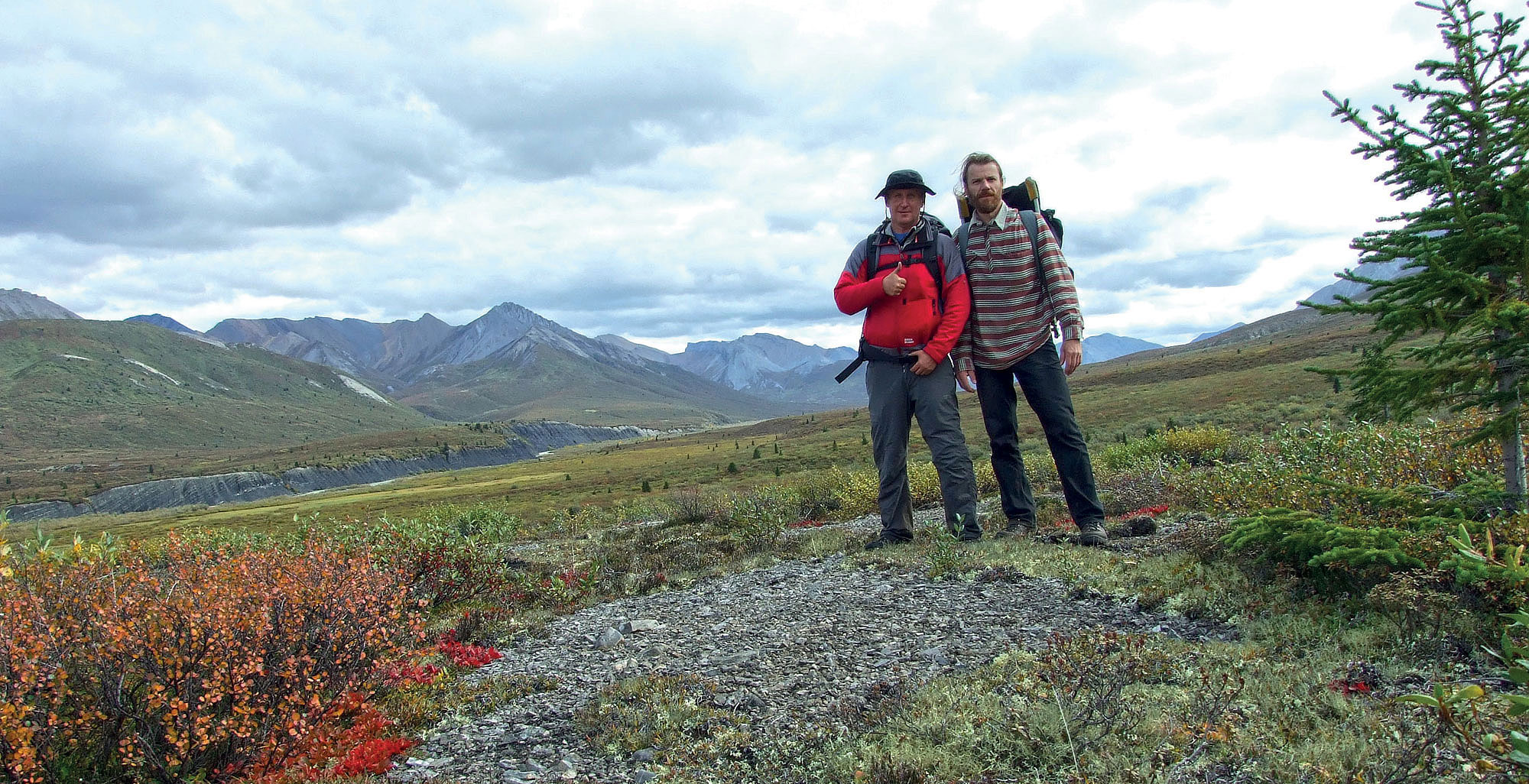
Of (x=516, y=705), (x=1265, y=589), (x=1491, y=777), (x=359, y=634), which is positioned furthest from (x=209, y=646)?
Answer: (x=1265, y=589)

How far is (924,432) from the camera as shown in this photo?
23.6 feet

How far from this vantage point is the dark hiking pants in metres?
6.43

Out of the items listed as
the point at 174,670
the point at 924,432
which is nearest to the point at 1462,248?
the point at 924,432

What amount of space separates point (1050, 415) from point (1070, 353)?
1.84ft

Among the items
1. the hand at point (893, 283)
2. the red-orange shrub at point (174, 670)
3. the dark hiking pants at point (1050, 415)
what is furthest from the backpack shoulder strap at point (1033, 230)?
the red-orange shrub at point (174, 670)

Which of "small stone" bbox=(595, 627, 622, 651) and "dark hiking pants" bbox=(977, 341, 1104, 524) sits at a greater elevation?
"dark hiking pants" bbox=(977, 341, 1104, 524)

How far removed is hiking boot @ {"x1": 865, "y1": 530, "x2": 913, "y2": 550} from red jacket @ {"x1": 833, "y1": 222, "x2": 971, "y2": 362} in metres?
1.80

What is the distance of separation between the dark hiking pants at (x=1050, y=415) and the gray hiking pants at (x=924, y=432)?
13.4 inches

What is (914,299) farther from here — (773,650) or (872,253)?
(773,650)

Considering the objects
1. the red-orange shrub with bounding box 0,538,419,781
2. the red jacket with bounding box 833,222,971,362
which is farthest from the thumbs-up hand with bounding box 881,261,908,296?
the red-orange shrub with bounding box 0,538,419,781

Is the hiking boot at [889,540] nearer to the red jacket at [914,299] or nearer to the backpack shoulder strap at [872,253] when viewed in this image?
the red jacket at [914,299]

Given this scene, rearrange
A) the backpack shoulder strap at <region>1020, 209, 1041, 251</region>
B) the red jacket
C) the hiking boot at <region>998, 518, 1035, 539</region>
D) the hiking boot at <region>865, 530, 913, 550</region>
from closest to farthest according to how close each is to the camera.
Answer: the backpack shoulder strap at <region>1020, 209, 1041, 251</region> → the red jacket → the hiking boot at <region>998, 518, 1035, 539</region> → the hiking boot at <region>865, 530, 913, 550</region>

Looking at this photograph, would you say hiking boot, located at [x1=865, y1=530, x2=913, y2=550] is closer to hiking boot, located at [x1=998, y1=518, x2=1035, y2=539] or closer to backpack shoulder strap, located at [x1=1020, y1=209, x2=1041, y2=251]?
hiking boot, located at [x1=998, y1=518, x2=1035, y2=539]

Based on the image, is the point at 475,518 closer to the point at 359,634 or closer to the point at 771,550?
the point at 771,550
